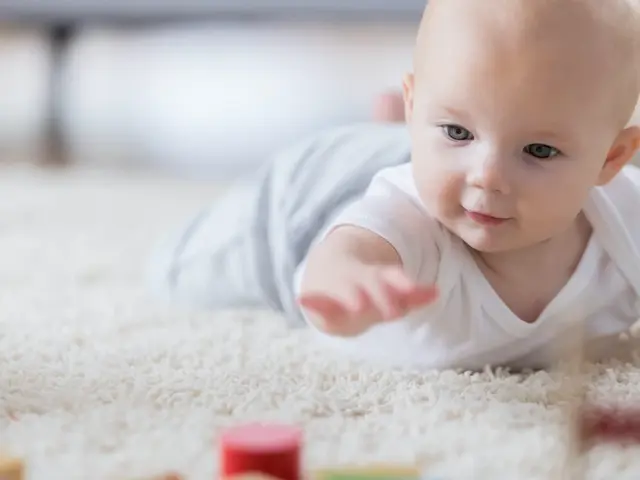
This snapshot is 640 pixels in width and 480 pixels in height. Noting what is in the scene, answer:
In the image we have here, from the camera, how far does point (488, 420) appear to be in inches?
25.4

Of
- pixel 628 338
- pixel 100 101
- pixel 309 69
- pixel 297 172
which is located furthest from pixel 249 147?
pixel 628 338

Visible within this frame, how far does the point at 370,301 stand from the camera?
0.57 meters

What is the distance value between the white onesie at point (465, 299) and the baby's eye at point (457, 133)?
0.07m

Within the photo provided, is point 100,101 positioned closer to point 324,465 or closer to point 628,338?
point 628,338

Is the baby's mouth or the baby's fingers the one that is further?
the baby's mouth

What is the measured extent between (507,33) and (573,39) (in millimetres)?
43

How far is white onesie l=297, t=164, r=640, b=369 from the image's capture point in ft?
2.54

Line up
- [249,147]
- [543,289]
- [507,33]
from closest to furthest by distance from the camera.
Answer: [507,33]
[543,289]
[249,147]

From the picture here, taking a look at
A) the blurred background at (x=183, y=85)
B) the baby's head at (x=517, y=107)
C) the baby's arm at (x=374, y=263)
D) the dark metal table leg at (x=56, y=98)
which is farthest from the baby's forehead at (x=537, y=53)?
the dark metal table leg at (x=56, y=98)

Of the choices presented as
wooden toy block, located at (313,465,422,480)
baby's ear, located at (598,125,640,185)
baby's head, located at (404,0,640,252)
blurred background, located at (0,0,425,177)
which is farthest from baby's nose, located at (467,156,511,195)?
blurred background, located at (0,0,425,177)

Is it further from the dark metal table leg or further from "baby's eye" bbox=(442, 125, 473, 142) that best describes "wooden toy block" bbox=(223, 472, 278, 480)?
the dark metal table leg

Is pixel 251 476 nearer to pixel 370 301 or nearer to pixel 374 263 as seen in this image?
pixel 370 301

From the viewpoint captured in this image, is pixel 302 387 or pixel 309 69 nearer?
pixel 302 387

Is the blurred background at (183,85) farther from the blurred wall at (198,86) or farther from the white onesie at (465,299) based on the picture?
the white onesie at (465,299)
